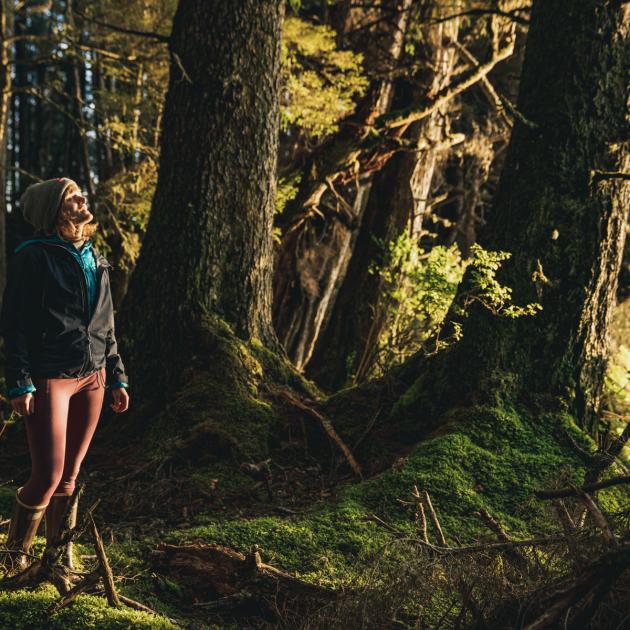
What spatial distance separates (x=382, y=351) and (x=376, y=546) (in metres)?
4.99

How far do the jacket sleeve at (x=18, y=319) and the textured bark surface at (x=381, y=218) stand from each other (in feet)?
22.6

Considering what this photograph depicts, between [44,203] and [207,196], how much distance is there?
2874mm

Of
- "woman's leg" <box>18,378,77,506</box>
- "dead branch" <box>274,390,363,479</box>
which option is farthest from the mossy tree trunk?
"woman's leg" <box>18,378,77,506</box>

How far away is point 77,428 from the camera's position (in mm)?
3375

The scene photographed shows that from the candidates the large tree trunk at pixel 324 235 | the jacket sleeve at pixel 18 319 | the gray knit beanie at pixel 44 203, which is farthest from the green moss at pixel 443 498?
the large tree trunk at pixel 324 235

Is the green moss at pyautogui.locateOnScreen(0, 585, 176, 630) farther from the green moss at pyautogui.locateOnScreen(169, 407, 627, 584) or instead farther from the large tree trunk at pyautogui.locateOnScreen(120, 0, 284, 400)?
the large tree trunk at pyautogui.locateOnScreen(120, 0, 284, 400)

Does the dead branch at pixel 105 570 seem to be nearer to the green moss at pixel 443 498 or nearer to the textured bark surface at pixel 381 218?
the green moss at pixel 443 498

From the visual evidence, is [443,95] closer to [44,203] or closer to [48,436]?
[44,203]

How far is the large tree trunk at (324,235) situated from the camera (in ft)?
33.8

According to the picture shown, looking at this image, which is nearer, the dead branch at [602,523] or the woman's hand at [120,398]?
the dead branch at [602,523]

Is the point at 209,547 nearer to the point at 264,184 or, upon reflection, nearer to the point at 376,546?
the point at 376,546

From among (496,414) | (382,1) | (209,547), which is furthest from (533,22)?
(382,1)

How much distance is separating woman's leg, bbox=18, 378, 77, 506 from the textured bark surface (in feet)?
22.3

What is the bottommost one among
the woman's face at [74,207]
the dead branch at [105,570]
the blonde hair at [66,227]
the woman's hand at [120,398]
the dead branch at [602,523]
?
the dead branch at [105,570]
